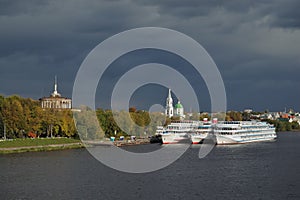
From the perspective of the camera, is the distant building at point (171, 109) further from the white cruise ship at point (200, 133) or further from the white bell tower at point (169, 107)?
the white cruise ship at point (200, 133)

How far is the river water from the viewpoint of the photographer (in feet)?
104

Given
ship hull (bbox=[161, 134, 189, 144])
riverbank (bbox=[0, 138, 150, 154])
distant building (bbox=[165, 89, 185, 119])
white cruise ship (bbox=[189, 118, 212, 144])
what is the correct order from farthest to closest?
1. distant building (bbox=[165, 89, 185, 119])
2. ship hull (bbox=[161, 134, 189, 144])
3. white cruise ship (bbox=[189, 118, 212, 144])
4. riverbank (bbox=[0, 138, 150, 154])

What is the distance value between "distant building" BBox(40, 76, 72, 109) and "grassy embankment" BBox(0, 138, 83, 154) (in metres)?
51.2

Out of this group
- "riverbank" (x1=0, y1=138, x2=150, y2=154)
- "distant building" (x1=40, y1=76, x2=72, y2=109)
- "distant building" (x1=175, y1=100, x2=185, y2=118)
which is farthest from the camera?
"distant building" (x1=175, y1=100, x2=185, y2=118)

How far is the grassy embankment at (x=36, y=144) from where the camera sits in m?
60.0

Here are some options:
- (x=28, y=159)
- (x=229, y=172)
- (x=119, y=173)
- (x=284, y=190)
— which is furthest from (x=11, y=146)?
(x=284, y=190)

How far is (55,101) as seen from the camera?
125188mm

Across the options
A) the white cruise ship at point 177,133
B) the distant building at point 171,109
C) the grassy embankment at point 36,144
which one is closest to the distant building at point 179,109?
the distant building at point 171,109

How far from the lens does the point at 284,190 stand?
108ft

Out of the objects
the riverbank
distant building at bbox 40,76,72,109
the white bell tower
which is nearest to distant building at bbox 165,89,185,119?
the white bell tower

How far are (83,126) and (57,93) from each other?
2114 inches

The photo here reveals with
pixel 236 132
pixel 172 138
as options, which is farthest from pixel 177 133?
pixel 236 132

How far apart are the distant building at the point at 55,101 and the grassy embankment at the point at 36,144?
51.2 meters

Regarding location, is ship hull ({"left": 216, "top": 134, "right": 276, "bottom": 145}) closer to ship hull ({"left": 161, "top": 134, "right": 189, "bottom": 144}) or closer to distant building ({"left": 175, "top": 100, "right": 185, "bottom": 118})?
ship hull ({"left": 161, "top": 134, "right": 189, "bottom": 144})
